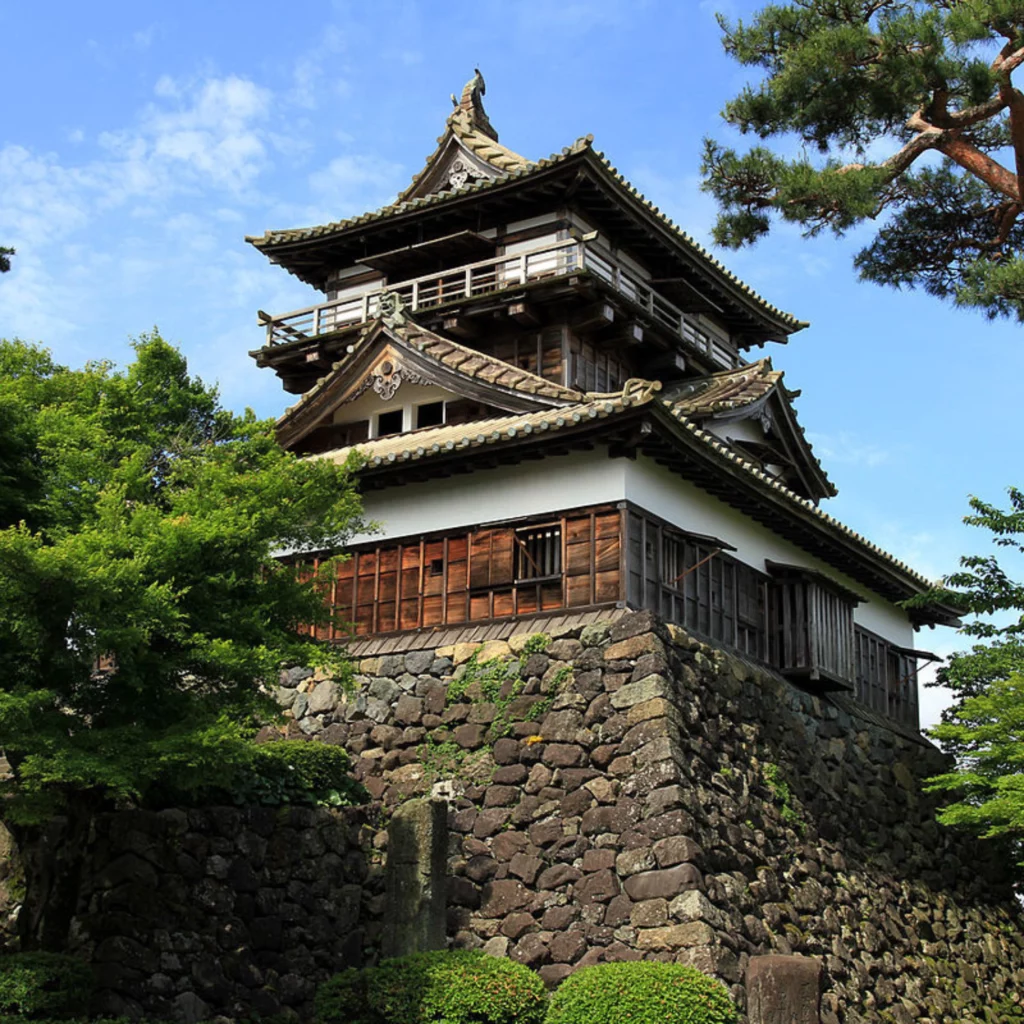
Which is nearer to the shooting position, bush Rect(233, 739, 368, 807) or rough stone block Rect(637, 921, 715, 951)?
rough stone block Rect(637, 921, 715, 951)

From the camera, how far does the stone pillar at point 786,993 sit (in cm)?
→ 1281

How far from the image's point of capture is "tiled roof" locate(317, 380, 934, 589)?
752 inches

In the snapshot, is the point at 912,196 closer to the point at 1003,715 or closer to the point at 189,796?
the point at 1003,715

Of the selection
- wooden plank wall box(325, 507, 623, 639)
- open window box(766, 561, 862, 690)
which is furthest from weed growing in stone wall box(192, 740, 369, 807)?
open window box(766, 561, 862, 690)

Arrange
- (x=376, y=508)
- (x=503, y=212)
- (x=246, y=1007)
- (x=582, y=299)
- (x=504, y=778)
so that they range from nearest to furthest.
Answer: (x=246, y=1007)
(x=504, y=778)
(x=376, y=508)
(x=582, y=299)
(x=503, y=212)

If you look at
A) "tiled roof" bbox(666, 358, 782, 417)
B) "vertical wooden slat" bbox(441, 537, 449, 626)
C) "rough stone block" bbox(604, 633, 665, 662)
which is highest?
"tiled roof" bbox(666, 358, 782, 417)

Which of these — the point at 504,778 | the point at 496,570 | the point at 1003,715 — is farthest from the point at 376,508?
the point at 1003,715

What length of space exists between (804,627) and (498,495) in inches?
230

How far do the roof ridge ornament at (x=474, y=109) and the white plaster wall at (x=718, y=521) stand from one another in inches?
463

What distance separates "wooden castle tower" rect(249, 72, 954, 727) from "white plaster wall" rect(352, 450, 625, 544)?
0.11 ft

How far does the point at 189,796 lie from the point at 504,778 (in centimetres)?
428

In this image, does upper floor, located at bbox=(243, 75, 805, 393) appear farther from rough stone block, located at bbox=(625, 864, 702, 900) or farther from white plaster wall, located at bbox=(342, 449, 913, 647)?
rough stone block, located at bbox=(625, 864, 702, 900)

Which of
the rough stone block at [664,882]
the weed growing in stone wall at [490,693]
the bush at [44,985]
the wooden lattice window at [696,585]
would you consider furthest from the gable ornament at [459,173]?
the bush at [44,985]

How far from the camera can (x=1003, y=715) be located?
2223 cm
